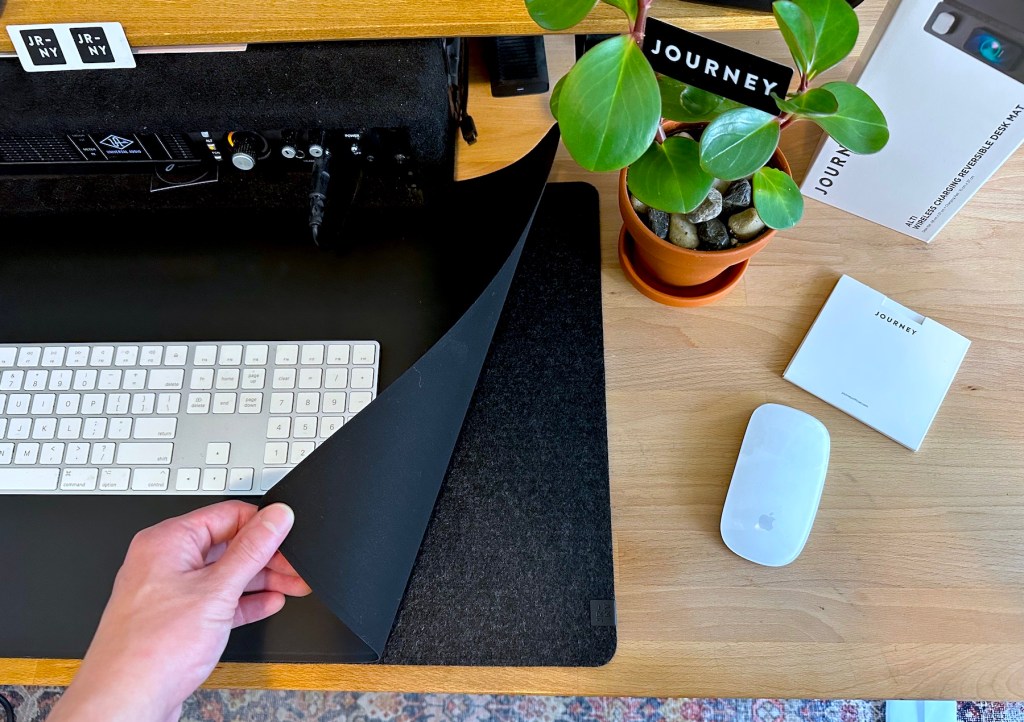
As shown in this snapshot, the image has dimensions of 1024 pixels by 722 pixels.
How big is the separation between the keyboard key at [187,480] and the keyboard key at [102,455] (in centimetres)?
6

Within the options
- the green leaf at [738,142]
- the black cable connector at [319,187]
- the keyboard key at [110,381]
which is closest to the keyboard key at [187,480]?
the keyboard key at [110,381]

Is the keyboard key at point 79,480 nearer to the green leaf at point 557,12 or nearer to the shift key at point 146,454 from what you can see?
the shift key at point 146,454

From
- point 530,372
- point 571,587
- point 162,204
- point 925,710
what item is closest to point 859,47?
point 530,372

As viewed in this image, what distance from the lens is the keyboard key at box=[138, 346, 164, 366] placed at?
0.59m

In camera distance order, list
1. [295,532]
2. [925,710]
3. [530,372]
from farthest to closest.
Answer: [925,710] < [530,372] < [295,532]

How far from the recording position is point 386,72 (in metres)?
0.54

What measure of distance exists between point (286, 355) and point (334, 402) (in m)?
0.06

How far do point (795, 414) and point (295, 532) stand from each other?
15.9 inches

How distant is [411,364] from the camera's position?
593 mm

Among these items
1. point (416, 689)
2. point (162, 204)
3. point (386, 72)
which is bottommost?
point (416, 689)

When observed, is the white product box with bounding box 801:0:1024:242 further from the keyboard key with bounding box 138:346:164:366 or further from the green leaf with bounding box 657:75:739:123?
the keyboard key with bounding box 138:346:164:366

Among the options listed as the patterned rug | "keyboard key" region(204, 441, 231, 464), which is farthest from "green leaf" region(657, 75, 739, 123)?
the patterned rug

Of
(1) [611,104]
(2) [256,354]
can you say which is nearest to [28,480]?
(2) [256,354]

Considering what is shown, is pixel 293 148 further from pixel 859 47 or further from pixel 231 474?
pixel 859 47
